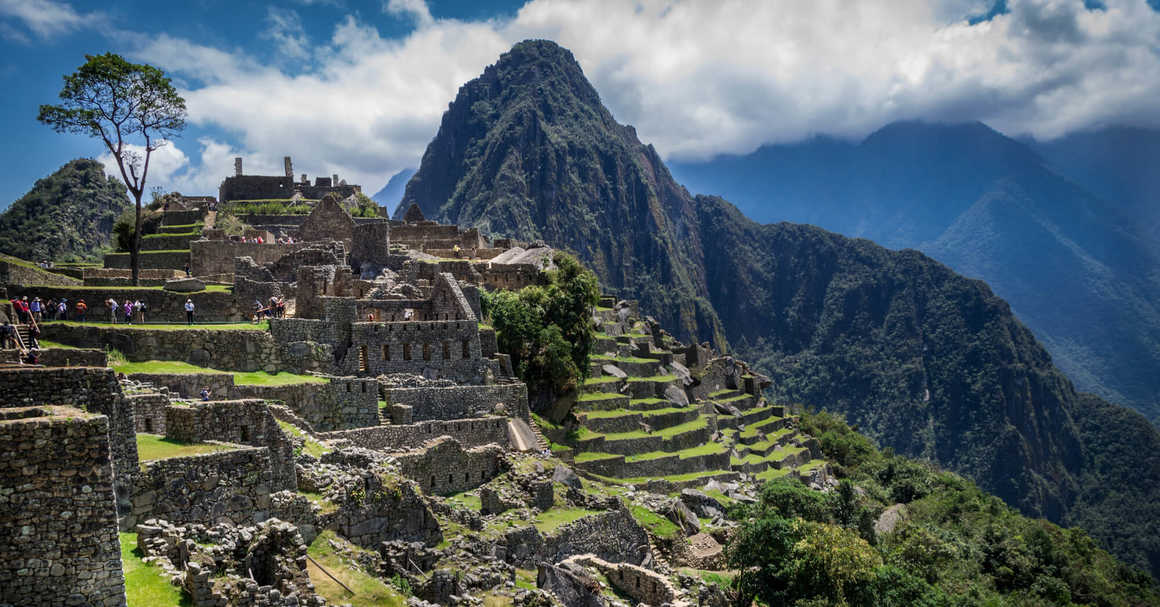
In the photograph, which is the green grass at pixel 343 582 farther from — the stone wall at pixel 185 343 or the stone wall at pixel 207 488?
the stone wall at pixel 185 343

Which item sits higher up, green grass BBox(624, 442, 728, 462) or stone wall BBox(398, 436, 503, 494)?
stone wall BBox(398, 436, 503, 494)

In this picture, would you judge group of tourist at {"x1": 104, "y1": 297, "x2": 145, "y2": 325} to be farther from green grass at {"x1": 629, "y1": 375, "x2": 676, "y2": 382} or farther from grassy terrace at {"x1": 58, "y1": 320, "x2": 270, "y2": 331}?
green grass at {"x1": 629, "y1": 375, "x2": 676, "y2": 382}

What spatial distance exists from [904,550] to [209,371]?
1491 inches

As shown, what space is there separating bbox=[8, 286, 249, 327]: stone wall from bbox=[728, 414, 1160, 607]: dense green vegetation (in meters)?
20.1

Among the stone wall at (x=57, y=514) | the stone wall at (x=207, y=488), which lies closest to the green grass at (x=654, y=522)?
the stone wall at (x=207, y=488)

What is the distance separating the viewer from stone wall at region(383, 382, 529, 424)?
26.6 m

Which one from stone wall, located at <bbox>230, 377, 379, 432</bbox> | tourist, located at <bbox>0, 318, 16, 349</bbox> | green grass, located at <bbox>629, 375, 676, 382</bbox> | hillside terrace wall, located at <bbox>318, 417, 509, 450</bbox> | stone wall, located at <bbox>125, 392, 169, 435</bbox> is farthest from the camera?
green grass, located at <bbox>629, 375, 676, 382</bbox>

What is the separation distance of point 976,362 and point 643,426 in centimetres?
17062

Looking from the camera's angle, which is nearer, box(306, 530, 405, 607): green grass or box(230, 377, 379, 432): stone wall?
box(306, 530, 405, 607): green grass

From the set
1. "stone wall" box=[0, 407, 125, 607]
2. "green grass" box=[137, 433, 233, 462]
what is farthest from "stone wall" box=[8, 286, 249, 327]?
"stone wall" box=[0, 407, 125, 607]

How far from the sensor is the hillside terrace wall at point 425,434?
23.0 meters

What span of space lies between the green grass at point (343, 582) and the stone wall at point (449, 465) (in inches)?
235

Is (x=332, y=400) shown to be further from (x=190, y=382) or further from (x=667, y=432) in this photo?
(x=667, y=432)

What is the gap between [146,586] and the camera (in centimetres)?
1111
